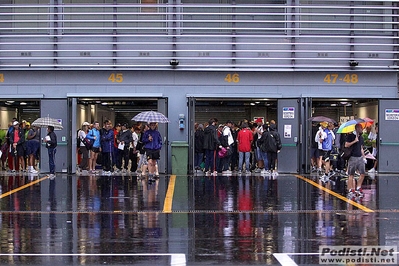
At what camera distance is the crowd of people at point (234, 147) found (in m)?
21.9

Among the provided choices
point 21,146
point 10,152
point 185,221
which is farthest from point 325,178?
point 10,152

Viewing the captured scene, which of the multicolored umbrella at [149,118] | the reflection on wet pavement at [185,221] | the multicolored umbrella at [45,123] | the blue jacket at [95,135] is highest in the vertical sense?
the multicolored umbrella at [149,118]

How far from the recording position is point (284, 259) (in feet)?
28.7

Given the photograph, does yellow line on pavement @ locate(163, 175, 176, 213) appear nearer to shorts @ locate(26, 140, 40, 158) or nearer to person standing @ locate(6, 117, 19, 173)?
shorts @ locate(26, 140, 40, 158)

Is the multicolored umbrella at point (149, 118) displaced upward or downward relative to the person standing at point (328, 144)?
upward

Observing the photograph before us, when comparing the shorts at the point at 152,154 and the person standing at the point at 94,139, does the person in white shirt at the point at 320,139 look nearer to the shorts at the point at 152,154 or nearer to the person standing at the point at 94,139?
the shorts at the point at 152,154

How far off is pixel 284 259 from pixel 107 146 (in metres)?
14.3

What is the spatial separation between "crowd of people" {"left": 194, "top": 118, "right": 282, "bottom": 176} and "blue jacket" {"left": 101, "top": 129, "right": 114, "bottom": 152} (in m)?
2.76

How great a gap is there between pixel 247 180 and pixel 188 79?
4.95 m

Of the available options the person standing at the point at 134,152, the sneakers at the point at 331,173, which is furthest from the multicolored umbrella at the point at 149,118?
the sneakers at the point at 331,173

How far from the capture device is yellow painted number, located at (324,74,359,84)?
77.5 feet

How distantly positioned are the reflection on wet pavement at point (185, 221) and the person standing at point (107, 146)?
128 inches

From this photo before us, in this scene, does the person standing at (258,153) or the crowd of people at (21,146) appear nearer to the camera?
the crowd of people at (21,146)

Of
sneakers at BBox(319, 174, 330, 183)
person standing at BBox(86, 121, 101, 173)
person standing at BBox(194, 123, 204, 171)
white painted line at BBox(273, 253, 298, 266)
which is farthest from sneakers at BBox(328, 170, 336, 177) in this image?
white painted line at BBox(273, 253, 298, 266)
